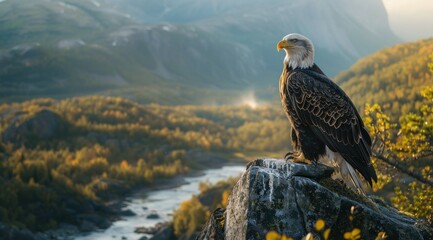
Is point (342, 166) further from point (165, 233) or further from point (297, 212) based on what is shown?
point (165, 233)

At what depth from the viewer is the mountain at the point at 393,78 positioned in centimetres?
7956

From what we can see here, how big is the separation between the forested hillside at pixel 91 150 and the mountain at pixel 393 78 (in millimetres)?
18510

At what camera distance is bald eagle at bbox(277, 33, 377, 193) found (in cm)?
976

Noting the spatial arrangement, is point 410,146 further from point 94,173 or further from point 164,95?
point 164,95

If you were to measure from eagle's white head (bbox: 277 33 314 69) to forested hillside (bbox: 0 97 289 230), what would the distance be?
32690 millimetres

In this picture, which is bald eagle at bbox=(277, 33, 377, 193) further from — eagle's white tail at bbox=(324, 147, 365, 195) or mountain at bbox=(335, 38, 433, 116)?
mountain at bbox=(335, 38, 433, 116)

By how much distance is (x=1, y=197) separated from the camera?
42031mm

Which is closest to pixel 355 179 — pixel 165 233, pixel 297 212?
pixel 297 212

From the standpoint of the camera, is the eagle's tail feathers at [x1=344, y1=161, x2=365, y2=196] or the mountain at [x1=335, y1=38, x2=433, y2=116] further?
the mountain at [x1=335, y1=38, x2=433, y2=116]

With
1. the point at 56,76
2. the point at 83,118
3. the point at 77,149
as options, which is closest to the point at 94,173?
the point at 77,149

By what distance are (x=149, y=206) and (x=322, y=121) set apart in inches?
1571

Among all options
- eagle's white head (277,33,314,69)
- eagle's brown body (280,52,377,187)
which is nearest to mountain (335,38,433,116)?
eagle's white head (277,33,314,69)

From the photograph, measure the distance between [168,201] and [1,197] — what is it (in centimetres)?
1517

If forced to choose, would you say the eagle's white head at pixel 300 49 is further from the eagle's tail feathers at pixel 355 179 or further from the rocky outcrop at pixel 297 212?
the rocky outcrop at pixel 297 212
